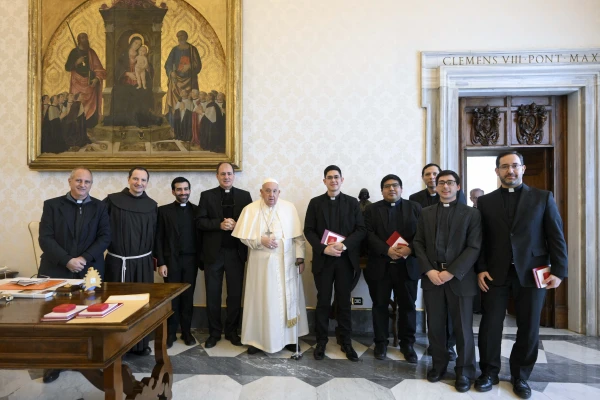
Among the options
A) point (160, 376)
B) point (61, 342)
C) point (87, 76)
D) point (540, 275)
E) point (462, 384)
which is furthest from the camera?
point (87, 76)

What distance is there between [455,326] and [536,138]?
131 inches

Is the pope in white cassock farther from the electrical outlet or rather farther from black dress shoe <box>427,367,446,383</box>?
black dress shoe <box>427,367,446,383</box>

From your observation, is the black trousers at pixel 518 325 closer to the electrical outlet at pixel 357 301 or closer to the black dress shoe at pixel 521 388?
the black dress shoe at pixel 521 388

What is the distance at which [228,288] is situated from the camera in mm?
4312

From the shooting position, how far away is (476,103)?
514cm

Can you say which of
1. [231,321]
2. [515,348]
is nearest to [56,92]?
[231,321]

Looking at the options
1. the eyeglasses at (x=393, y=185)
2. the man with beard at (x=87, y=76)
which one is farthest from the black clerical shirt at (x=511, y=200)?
the man with beard at (x=87, y=76)

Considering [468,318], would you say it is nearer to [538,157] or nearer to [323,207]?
[323,207]

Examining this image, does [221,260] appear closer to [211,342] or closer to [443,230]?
[211,342]

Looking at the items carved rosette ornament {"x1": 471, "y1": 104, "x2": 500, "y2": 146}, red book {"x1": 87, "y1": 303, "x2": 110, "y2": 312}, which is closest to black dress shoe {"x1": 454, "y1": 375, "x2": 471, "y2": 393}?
red book {"x1": 87, "y1": 303, "x2": 110, "y2": 312}

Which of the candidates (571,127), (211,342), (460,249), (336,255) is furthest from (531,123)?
(211,342)

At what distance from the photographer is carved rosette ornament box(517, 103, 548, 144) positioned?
16.6 ft

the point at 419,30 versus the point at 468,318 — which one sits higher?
Answer: the point at 419,30

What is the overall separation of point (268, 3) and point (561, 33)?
158 inches
